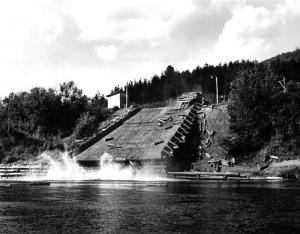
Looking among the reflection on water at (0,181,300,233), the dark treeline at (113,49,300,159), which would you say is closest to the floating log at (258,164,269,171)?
the dark treeline at (113,49,300,159)

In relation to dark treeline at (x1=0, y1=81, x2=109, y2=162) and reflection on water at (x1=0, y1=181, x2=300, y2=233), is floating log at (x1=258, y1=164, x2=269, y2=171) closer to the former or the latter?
reflection on water at (x1=0, y1=181, x2=300, y2=233)

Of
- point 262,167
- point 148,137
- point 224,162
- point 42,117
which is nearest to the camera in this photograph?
point 262,167

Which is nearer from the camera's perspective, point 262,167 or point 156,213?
point 156,213

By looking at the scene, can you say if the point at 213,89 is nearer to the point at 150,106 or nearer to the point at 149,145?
the point at 150,106

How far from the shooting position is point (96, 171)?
165 feet

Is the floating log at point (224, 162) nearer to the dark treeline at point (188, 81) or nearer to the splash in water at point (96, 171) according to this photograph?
the splash in water at point (96, 171)

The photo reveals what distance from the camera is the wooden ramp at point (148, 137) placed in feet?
161

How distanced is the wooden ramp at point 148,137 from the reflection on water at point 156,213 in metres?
21.3

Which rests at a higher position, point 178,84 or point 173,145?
point 178,84

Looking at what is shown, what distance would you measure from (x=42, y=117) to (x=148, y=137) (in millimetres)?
26161

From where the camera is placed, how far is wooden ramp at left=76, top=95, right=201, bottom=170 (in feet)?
161

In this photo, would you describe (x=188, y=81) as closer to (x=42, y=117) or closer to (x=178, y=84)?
(x=178, y=84)

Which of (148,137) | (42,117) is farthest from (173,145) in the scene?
(42,117)

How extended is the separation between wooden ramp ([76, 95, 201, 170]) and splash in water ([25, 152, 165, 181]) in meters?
0.99
